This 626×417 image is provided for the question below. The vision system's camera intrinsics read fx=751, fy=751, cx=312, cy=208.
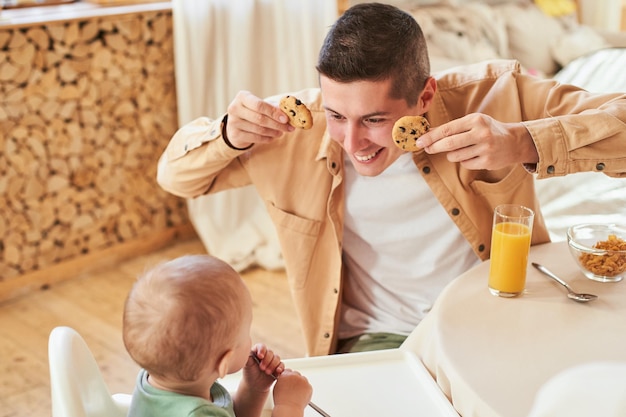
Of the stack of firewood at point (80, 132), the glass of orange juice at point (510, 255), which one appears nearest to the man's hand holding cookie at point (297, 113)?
the glass of orange juice at point (510, 255)

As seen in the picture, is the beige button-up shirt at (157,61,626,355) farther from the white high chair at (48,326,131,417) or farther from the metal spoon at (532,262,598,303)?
the white high chair at (48,326,131,417)

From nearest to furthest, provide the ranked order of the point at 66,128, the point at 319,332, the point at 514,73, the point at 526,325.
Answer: the point at 526,325 < the point at 514,73 < the point at 319,332 < the point at 66,128

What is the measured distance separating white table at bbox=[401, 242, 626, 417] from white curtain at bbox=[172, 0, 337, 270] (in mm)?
2147

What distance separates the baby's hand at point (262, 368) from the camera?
1.26 m

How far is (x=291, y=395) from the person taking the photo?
1210 mm

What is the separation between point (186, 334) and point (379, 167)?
766mm

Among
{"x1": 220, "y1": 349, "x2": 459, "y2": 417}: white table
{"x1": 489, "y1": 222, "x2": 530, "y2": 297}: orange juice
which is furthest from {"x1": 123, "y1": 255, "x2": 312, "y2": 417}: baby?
{"x1": 489, "y1": 222, "x2": 530, "y2": 297}: orange juice

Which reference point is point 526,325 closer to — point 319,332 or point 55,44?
point 319,332

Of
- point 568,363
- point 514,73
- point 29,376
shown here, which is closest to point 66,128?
point 29,376

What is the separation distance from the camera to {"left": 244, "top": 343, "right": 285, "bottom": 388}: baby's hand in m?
1.26

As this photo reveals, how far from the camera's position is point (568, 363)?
1266mm

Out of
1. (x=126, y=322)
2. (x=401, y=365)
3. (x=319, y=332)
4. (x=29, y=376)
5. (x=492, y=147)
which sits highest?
(x=492, y=147)

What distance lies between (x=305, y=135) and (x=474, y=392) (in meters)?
0.86

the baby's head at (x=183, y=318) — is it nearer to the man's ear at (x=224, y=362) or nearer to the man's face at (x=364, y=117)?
the man's ear at (x=224, y=362)
